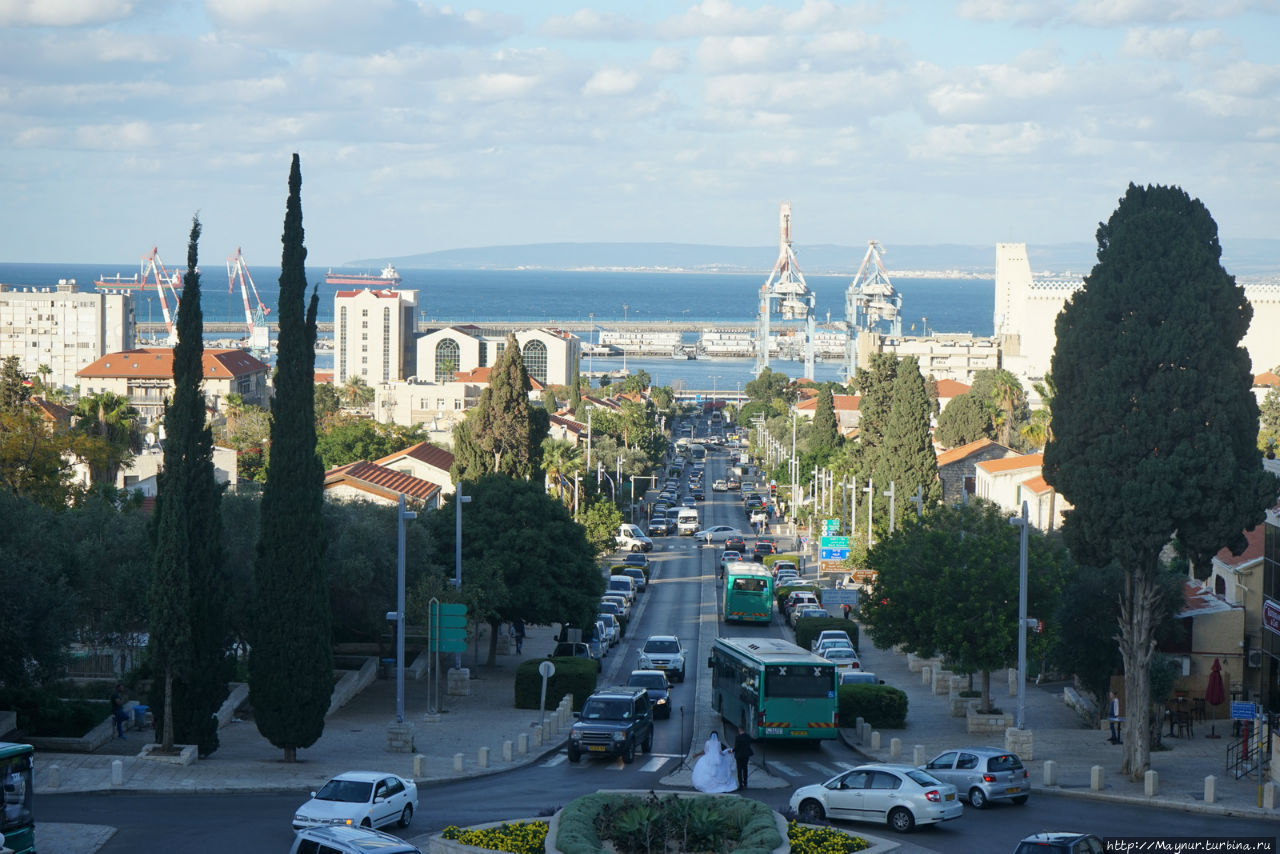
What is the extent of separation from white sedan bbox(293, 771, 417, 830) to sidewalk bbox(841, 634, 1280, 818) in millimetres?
12551

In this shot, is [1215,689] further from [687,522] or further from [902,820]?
[687,522]

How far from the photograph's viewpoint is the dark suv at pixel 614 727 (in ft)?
107

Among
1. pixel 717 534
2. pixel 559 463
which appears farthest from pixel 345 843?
pixel 717 534

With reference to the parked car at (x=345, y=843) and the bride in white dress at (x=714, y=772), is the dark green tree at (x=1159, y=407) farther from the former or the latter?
the parked car at (x=345, y=843)

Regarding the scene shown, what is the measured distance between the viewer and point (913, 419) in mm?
72812

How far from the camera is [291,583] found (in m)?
31.0

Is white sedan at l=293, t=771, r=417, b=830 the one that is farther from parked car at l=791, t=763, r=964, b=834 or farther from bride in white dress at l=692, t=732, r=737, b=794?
parked car at l=791, t=763, r=964, b=834

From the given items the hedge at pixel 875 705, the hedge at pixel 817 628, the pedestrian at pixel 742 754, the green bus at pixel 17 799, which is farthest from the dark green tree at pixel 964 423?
the green bus at pixel 17 799

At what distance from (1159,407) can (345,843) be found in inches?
727

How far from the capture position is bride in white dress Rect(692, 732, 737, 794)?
2623cm

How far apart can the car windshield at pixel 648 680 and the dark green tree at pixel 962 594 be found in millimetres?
5975

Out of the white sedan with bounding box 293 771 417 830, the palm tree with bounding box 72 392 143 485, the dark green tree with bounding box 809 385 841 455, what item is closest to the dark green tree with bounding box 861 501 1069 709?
the white sedan with bounding box 293 771 417 830

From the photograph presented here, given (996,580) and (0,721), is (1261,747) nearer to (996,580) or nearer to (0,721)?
(996,580)

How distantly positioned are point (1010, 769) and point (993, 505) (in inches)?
705
